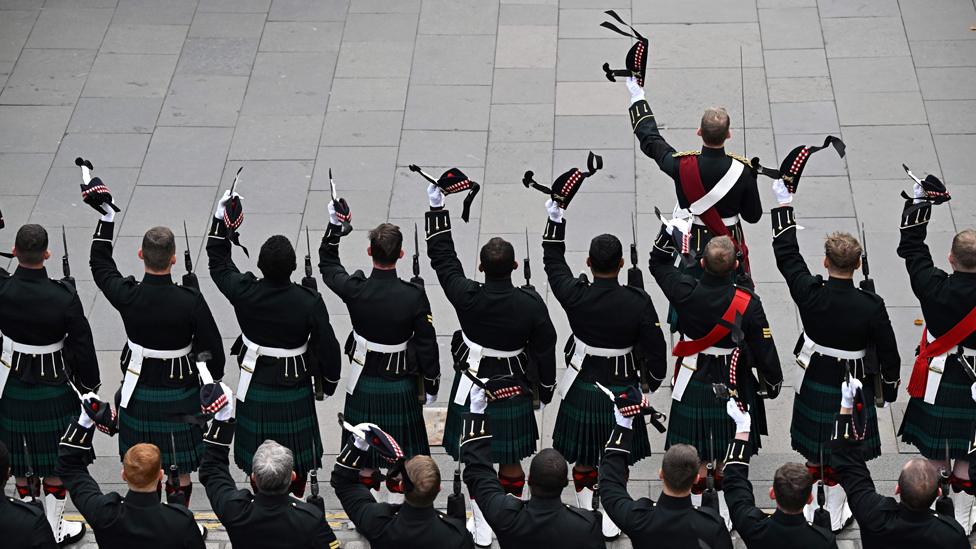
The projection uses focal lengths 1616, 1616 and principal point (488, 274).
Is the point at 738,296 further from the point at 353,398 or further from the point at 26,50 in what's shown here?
the point at 26,50

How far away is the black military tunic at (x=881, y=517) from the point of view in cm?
682

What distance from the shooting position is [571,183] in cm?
860

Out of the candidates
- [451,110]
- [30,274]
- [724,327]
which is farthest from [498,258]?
[451,110]

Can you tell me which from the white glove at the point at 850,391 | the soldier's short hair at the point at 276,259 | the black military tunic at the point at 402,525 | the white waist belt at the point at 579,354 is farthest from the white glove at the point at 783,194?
the black military tunic at the point at 402,525

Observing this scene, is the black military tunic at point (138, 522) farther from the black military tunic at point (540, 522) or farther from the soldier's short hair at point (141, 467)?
the black military tunic at point (540, 522)

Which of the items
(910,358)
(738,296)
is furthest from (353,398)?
(910,358)

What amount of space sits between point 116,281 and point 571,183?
251cm

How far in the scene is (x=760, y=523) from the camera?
7031 millimetres

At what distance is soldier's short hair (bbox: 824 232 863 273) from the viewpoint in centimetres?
826

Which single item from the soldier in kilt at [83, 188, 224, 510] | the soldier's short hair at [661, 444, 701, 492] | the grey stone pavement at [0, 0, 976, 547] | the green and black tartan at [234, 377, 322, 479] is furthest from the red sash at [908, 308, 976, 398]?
the soldier in kilt at [83, 188, 224, 510]

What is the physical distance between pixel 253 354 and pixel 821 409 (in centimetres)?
308

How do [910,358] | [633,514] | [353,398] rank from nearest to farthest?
[633,514], [353,398], [910,358]

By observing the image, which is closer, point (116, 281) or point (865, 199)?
point (116, 281)

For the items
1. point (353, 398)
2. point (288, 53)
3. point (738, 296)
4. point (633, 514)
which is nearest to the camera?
point (633, 514)
